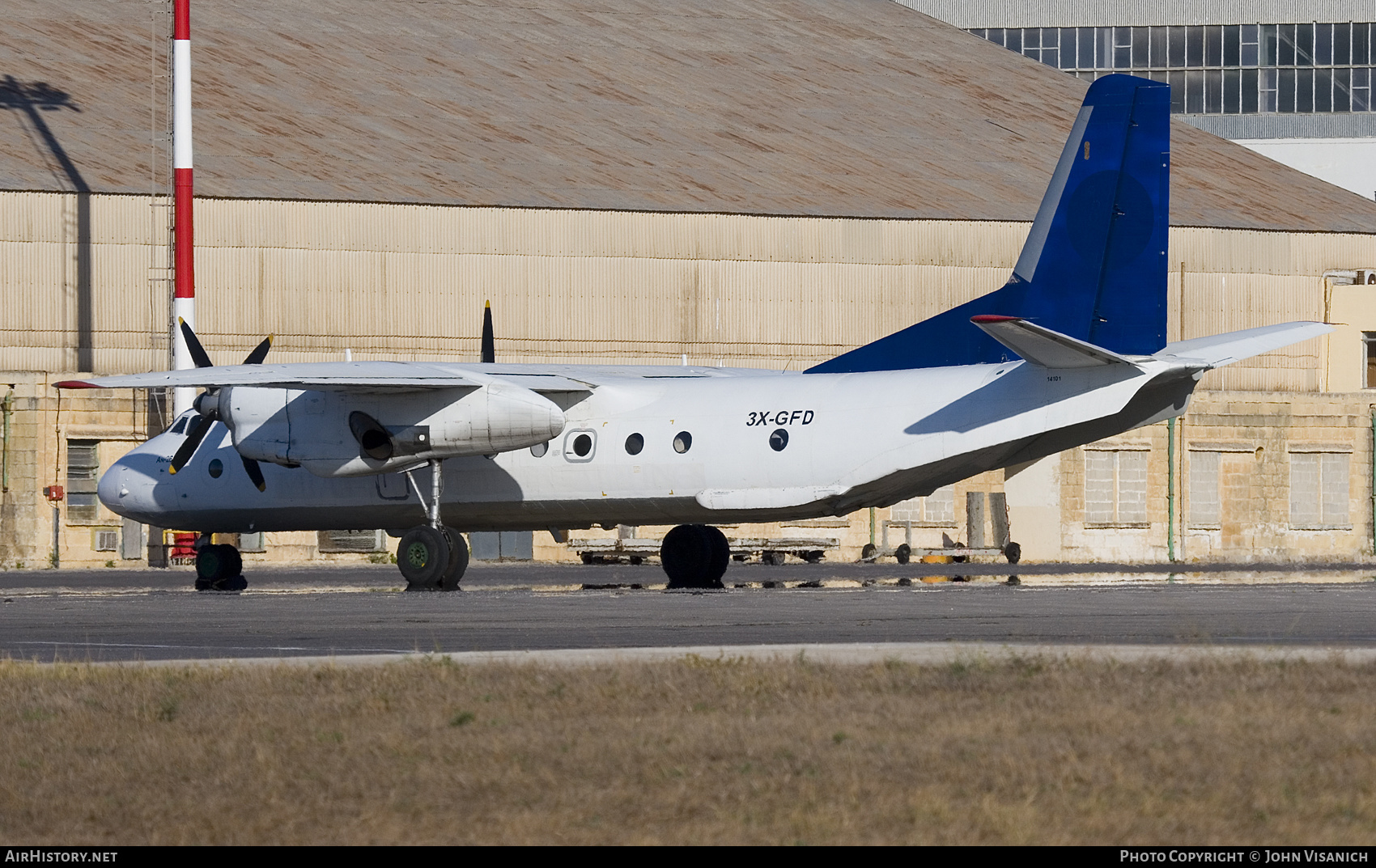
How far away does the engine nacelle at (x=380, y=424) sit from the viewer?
30.9 metres

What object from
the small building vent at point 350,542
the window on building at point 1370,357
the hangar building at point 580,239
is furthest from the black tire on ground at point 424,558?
the window on building at point 1370,357

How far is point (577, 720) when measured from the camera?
43.6 ft

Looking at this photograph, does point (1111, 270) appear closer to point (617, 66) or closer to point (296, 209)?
point (296, 209)

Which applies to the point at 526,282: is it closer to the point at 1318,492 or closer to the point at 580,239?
the point at 580,239

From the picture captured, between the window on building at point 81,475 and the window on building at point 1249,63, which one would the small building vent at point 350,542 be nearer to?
the window on building at point 81,475

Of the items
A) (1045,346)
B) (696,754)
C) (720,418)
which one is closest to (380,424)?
(720,418)

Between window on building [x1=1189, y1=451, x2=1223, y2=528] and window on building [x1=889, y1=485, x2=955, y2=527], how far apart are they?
22.6 feet

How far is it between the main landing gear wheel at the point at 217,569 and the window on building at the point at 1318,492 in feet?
105

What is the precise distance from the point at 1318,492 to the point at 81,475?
34.1m

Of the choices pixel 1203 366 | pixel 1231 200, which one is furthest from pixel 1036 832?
pixel 1231 200

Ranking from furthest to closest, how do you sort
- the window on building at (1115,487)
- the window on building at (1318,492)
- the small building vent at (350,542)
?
the window on building at (1318,492) < the window on building at (1115,487) < the small building vent at (350,542)

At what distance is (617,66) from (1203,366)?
4428 centimetres

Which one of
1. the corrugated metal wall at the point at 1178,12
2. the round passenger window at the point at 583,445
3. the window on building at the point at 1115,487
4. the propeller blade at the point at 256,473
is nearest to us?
the round passenger window at the point at 583,445

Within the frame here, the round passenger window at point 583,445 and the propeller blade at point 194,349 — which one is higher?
the propeller blade at point 194,349
